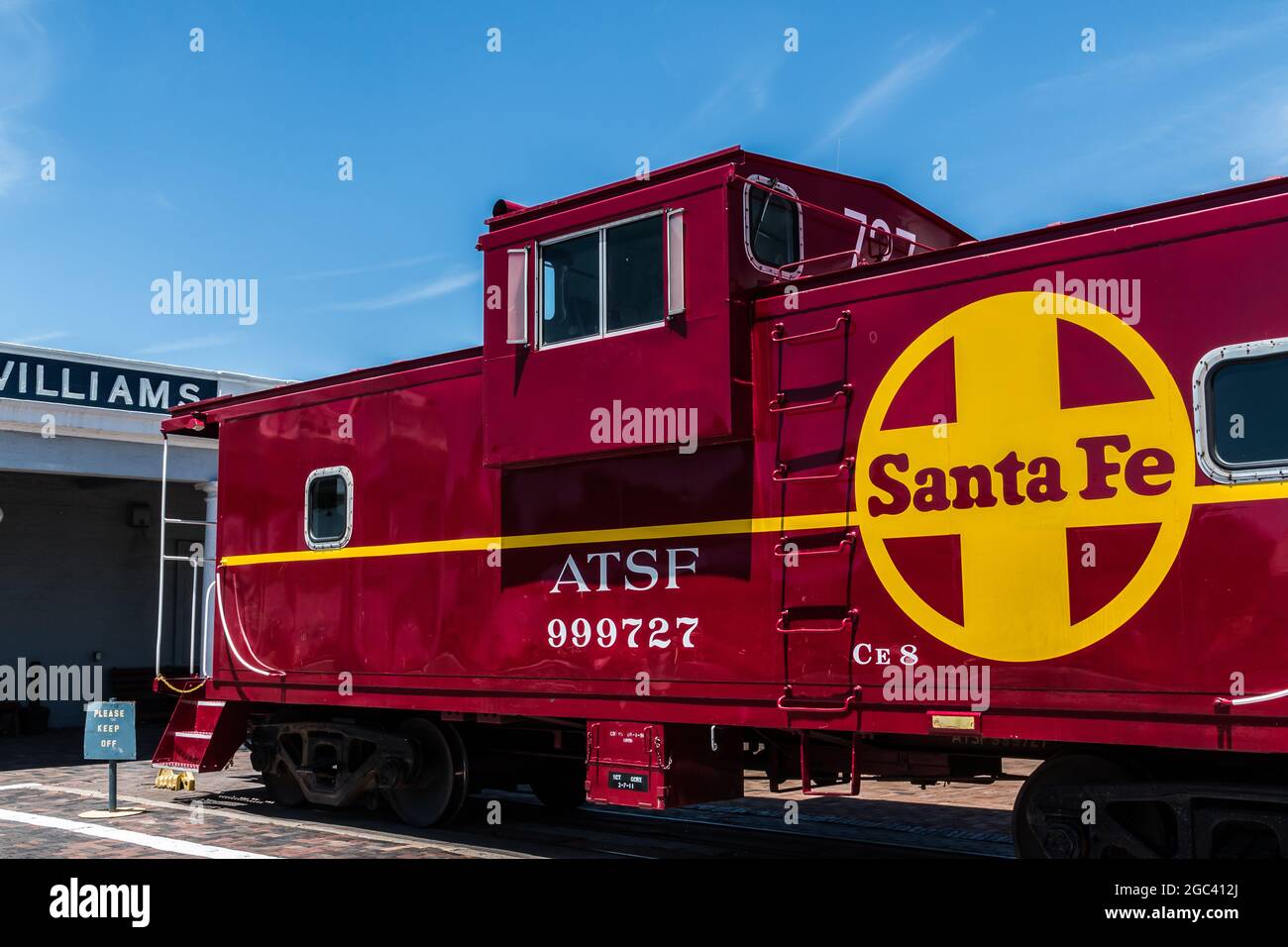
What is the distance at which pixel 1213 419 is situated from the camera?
19.9 ft

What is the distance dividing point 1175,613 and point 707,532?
3.03 metres

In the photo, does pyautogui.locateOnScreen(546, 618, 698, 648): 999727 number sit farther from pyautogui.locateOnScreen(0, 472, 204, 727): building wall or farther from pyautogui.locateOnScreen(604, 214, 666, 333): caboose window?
pyautogui.locateOnScreen(0, 472, 204, 727): building wall

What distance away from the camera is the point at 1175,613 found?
6.13 m

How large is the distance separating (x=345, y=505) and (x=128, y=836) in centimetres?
340

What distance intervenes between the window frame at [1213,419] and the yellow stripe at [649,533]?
0.05m

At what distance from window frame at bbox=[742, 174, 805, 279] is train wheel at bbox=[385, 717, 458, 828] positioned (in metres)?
5.21

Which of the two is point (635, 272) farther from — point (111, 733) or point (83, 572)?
point (83, 572)

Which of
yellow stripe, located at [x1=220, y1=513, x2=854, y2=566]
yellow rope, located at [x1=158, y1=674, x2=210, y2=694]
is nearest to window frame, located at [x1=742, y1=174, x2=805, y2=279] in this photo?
yellow stripe, located at [x1=220, y1=513, x2=854, y2=566]

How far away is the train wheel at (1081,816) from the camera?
258 inches

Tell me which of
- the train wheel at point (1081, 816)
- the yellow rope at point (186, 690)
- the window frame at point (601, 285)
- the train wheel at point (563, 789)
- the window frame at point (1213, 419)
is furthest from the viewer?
the yellow rope at point (186, 690)

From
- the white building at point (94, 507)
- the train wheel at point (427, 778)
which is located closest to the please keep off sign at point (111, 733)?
the train wheel at point (427, 778)

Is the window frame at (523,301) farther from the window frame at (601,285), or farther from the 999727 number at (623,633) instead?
the 999727 number at (623,633)

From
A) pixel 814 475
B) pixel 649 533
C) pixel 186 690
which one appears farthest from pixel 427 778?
pixel 814 475

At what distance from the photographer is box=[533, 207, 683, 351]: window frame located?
8.16 meters
